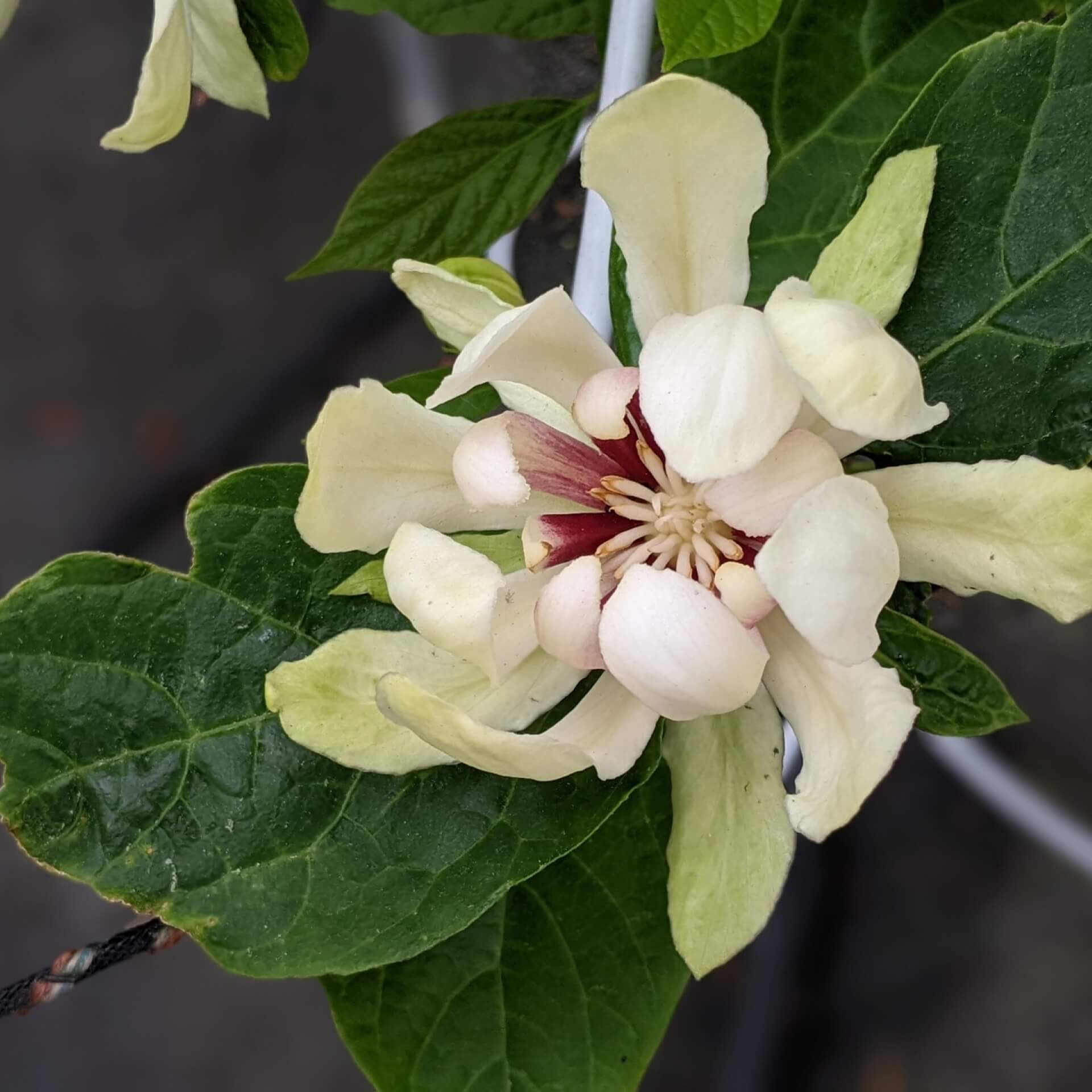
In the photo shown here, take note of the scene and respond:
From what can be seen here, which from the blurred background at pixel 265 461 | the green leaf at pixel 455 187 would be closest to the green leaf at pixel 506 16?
the green leaf at pixel 455 187

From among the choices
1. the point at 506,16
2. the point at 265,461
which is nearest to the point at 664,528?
the point at 506,16

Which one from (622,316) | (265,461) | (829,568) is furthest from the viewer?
(265,461)

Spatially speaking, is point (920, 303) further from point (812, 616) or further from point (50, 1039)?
point (50, 1039)

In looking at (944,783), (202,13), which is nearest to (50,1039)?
(944,783)

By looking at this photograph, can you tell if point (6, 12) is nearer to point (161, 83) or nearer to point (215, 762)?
point (161, 83)

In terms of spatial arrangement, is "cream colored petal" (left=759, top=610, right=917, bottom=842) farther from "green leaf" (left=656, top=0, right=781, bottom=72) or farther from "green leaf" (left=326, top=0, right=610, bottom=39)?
"green leaf" (left=326, top=0, right=610, bottom=39)

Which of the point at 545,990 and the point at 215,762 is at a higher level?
the point at 215,762
